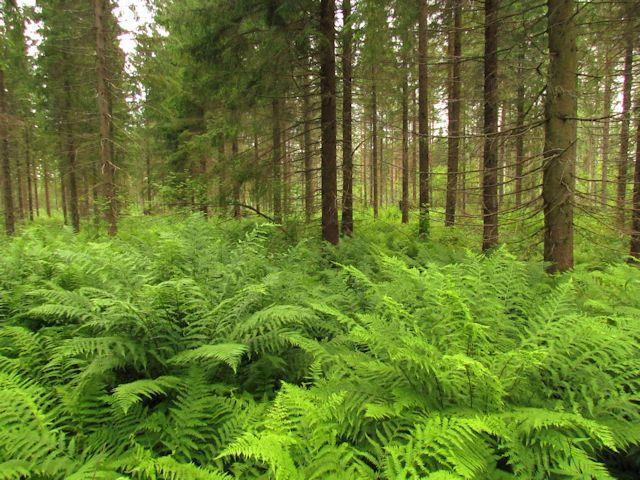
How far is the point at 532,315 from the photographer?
11.8ft

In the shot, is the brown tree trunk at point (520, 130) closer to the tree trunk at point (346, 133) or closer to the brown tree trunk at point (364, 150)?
the brown tree trunk at point (364, 150)

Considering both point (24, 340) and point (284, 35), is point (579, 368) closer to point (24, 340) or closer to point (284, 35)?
point (24, 340)

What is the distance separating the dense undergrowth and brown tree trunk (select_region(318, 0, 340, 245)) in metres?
4.23

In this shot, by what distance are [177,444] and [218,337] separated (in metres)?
1.00

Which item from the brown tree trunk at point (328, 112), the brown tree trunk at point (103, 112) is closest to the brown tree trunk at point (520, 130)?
the brown tree trunk at point (328, 112)

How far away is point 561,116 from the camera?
5094 millimetres

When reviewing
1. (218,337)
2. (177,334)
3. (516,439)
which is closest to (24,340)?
(177,334)

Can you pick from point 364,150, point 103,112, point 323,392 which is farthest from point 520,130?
point 364,150

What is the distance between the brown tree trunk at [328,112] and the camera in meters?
7.54

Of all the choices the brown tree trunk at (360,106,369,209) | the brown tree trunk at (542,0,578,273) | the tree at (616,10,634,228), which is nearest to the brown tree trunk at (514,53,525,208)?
the brown tree trunk at (542,0,578,273)

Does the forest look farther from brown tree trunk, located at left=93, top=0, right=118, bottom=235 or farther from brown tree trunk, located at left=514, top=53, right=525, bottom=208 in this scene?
brown tree trunk, located at left=93, top=0, right=118, bottom=235

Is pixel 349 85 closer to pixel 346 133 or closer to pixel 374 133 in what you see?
pixel 346 133

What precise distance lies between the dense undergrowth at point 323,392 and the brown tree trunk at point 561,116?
5.38 ft

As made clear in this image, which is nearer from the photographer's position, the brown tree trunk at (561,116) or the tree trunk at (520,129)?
the brown tree trunk at (561,116)
